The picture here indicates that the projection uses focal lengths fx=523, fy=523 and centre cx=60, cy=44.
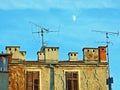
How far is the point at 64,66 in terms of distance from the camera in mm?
44750

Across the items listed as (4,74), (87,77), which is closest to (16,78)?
(4,74)

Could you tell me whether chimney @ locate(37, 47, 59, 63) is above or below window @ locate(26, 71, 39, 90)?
above

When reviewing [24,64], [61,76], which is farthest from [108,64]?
[24,64]

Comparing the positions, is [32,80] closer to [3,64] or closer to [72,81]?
[3,64]

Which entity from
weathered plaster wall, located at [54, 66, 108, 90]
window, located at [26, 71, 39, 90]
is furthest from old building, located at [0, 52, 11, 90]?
weathered plaster wall, located at [54, 66, 108, 90]

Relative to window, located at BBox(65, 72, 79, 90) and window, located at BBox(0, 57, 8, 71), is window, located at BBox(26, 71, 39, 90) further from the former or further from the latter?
window, located at BBox(65, 72, 79, 90)

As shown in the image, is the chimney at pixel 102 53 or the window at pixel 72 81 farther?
the chimney at pixel 102 53

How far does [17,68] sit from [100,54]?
7280 mm

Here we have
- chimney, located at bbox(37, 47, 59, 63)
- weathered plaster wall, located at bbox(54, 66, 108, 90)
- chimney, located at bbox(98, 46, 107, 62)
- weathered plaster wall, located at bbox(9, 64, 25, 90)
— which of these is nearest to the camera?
weathered plaster wall, located at bbox(9, 64, 25, 90)

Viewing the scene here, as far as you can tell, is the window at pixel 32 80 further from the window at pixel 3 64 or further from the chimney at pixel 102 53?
the chimney at pixel 102 53

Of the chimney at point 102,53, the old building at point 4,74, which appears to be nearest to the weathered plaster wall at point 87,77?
the chimney at point 102,53

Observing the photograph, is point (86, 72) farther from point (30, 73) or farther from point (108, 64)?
point (30, 73)

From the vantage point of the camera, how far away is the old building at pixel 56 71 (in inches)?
1745

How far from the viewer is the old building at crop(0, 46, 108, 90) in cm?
4432
